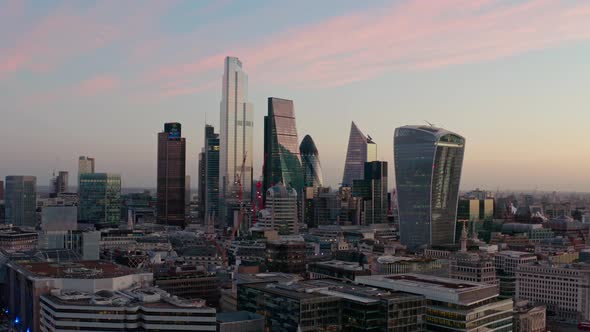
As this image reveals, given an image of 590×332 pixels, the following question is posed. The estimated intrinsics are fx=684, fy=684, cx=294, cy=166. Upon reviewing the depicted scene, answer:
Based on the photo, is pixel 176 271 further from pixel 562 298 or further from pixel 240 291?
pixel 562 298

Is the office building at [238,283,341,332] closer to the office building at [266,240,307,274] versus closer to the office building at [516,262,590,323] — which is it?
the office building at [266,240,307,274]

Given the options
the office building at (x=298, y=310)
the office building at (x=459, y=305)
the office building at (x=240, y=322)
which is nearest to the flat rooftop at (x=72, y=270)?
the office building at (x=240, y=322)

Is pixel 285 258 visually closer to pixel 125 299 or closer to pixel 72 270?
pixel 72 270

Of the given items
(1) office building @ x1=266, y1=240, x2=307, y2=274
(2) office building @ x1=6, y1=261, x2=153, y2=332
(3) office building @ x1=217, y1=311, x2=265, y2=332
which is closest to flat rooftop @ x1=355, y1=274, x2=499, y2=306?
(3) office building @ x1=217, y1=311, x2=265, y2=332

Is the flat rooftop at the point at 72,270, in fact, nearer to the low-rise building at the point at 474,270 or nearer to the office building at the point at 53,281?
the office building at the point at 53,281

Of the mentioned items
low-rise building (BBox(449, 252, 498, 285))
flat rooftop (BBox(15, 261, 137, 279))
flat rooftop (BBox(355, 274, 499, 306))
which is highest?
flat rooftop (BBox(15, 261, 137, 279))

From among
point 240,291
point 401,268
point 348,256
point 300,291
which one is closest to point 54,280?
point 240,291
